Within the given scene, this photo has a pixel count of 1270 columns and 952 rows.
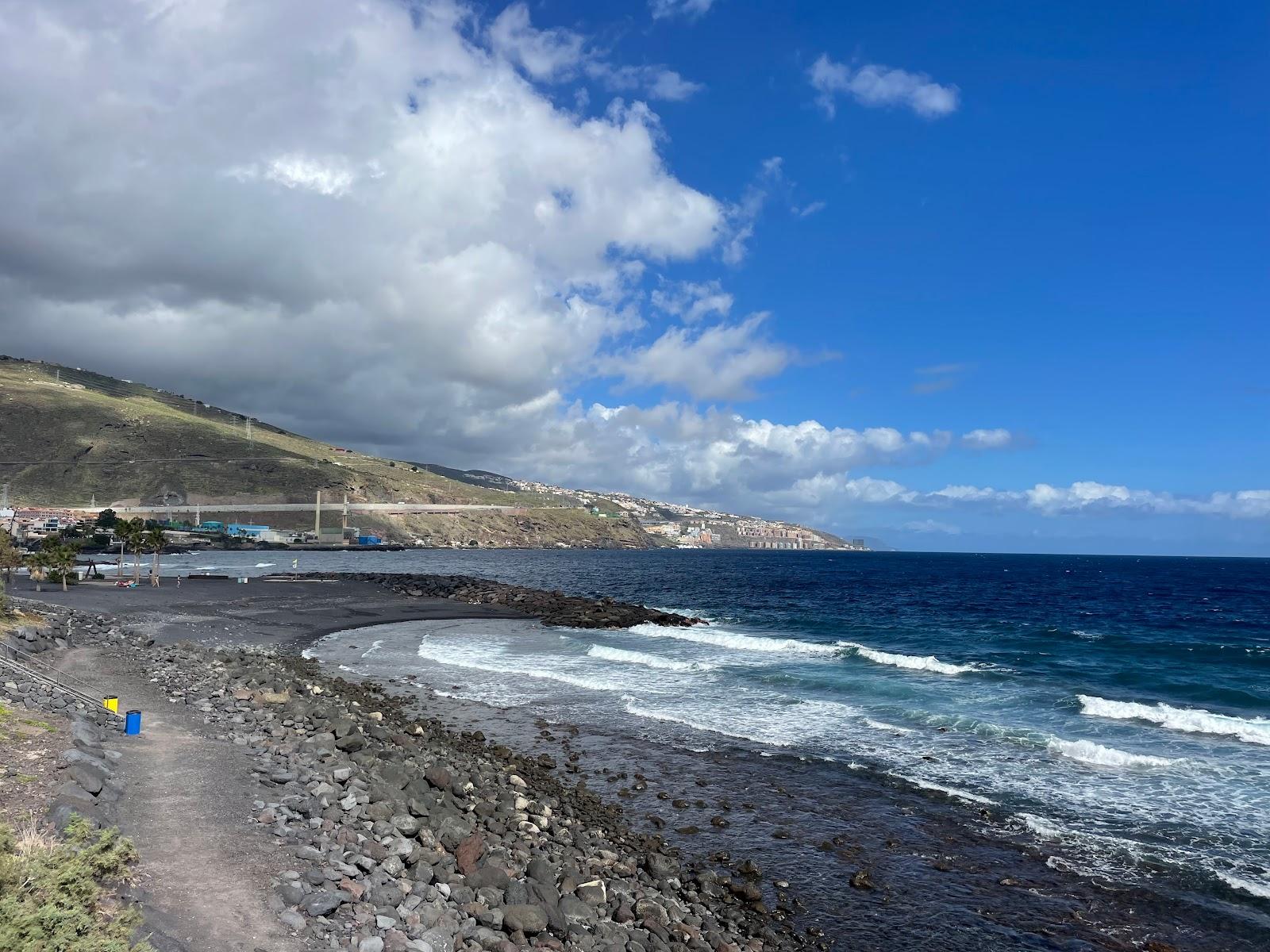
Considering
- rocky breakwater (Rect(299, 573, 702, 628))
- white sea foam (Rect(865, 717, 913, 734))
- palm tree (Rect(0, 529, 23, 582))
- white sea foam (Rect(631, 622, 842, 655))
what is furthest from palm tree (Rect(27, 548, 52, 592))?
white sea foam (Rect(865, 717, 913, 734))

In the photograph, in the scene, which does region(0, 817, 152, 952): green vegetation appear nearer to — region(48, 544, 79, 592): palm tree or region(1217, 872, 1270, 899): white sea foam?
region(1217, 872, 1270, 899): white sea foam

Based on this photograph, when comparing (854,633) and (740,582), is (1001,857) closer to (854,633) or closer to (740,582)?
(854,633)

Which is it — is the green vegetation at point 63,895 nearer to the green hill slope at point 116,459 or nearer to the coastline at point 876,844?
the coastline at point 876,844

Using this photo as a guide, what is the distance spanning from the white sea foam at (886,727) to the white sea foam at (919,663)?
458 inches

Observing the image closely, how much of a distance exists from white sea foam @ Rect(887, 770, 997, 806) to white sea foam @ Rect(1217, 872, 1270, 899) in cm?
444

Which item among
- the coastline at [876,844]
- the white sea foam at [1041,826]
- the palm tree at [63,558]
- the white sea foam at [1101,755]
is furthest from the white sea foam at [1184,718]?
the palm tree at [63,558]

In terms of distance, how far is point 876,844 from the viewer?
14930mm

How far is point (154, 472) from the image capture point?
16738 centimetres

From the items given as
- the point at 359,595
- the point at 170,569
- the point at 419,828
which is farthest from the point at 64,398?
the point at 419,828

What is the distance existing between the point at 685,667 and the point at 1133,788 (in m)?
19.5

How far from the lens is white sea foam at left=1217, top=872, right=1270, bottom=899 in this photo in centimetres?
1309

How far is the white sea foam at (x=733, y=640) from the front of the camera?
40.9 metres

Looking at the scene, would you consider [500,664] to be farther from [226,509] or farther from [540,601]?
[226,509]

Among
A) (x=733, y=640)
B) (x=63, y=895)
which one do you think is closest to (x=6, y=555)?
(x=63, y=895)
